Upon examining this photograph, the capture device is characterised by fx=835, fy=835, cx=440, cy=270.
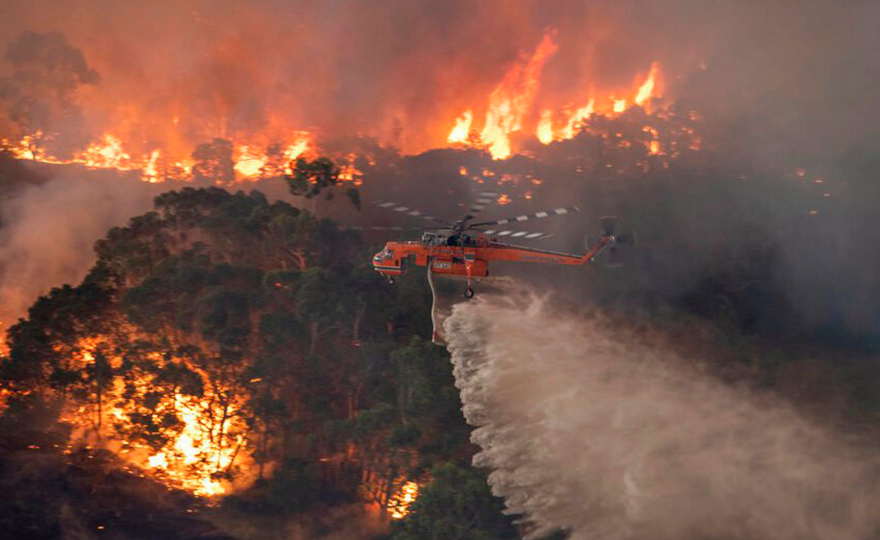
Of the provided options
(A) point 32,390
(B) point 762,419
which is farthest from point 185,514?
(B) point 762,419

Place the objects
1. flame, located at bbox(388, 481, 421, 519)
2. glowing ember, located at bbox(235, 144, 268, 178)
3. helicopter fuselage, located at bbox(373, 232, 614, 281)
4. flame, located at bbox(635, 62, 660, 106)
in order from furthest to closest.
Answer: glowing ember, located at bbox(235, 144, 268, 178), flame, located at bbox(635, 62, 660, 106), flame, located at bbox(388, 481, 421, 519), helicopter fuselage, located at bbox(373, 232, 614, 281)

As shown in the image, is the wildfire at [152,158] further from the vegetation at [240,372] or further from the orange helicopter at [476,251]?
the orange helicopter at [476,251]

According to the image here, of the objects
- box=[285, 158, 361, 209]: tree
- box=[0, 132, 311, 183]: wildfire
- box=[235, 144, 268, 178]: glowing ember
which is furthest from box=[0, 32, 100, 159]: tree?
box=[285, 158, 361, 209]: tree

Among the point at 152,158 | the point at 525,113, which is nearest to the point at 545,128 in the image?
the point at 525,113

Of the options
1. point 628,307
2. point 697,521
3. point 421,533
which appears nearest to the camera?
point 697,521

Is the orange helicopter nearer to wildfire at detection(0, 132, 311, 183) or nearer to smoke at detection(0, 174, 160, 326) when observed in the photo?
wildfire at detection(0, 132, 311, 183)

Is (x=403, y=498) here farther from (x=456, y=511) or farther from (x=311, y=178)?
(x=311, y=178)

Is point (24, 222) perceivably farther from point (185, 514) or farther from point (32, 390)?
point (185, 514)
